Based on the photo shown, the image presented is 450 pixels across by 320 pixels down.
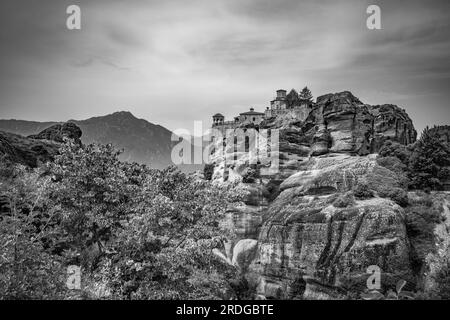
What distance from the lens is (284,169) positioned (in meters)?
67.4

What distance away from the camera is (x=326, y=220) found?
38.5m

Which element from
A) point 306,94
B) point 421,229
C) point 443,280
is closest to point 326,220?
point 421,229

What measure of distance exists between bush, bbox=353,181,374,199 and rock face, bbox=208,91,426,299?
0.40 m

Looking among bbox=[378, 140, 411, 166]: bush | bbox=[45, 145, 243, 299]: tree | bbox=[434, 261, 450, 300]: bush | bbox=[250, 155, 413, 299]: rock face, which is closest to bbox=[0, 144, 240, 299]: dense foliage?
bbox=[45, 145, 243, 299]: tree

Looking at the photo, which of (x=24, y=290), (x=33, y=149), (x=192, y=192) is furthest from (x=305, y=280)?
(x=33, y=149)

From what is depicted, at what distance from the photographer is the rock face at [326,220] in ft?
111

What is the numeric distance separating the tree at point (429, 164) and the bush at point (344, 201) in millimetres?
9581

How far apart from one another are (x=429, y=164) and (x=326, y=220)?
15.0 metres

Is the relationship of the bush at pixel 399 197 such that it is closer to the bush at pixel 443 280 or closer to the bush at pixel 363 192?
the bush at pixel 363 192

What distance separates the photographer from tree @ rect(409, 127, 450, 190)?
42.2 meters

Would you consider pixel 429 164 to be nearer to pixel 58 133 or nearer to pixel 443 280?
pixel 443 280

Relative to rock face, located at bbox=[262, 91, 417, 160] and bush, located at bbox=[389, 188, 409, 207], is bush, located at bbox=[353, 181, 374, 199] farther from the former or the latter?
rock face, located at bbox=[262, 91, 417, 160]

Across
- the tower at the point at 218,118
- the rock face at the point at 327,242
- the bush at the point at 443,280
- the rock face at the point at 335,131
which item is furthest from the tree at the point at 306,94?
the bush at the point at 443,280
